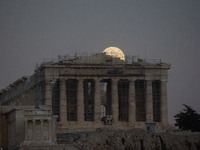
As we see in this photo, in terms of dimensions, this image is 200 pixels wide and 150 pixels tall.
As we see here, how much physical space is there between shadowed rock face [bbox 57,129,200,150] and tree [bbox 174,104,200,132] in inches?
360

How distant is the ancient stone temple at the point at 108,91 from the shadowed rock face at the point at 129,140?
5.86 meters

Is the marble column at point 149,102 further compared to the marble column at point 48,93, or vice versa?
the marble column at point 149,102

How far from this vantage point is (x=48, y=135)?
280 ft

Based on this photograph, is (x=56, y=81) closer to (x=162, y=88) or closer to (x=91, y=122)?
(x=91, y=122)

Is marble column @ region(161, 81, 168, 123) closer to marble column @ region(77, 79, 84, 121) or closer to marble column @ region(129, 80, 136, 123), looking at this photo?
marble column @ region(129, 80, 136, 123)

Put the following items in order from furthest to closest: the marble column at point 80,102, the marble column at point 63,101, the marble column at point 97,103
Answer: the marble column at point 97,103 → the marble column at point 80,102 → the marble column at point 63,101

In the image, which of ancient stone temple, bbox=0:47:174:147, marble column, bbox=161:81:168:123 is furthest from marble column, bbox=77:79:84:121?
marble column, bbox=161:81:168:123

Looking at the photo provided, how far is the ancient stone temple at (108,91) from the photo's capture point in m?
107

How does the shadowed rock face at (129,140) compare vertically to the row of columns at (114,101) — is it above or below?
below

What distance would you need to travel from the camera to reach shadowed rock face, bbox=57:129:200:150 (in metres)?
93.6

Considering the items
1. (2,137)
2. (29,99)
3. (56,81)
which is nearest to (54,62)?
(56,81)

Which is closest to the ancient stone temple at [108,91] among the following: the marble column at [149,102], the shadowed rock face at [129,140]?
the marble column at [149,102]

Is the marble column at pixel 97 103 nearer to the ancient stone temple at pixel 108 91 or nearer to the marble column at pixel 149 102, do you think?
the ancient stone temple at pixel 108 91

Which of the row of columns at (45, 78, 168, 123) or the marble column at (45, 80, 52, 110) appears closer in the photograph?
the marble column at (45, 80, 52, 110)
